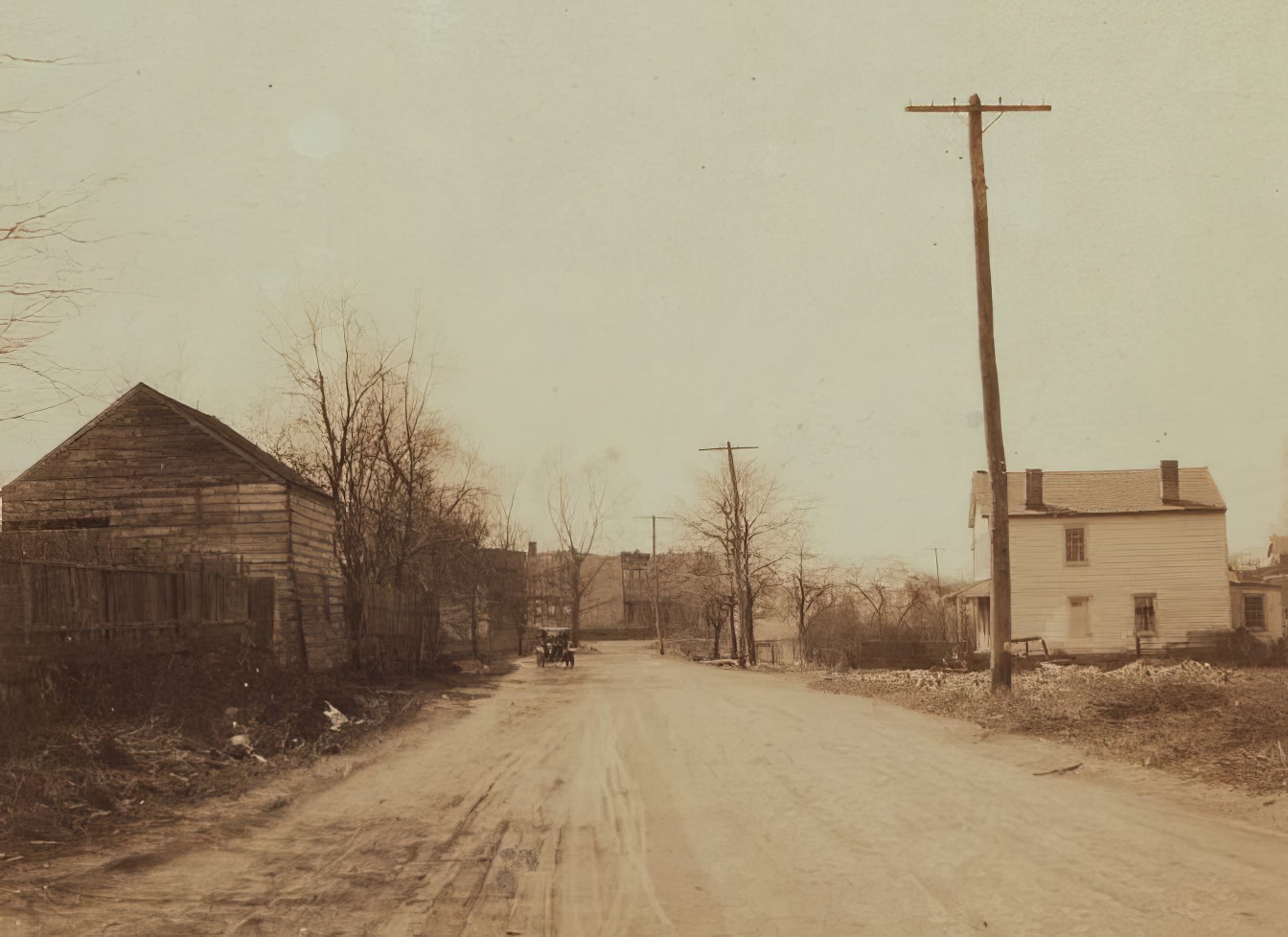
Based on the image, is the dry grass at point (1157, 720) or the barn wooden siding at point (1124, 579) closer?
the dry grass at point (1157, 720)

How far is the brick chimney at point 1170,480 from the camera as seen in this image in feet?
130

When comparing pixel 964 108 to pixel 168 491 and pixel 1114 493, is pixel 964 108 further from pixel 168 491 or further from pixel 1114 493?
pixel 1114 493

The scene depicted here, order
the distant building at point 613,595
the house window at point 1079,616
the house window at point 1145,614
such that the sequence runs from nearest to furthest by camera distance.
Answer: the house window at point 1145,614, the house window at point 1079,616, the distant building at point 613,595

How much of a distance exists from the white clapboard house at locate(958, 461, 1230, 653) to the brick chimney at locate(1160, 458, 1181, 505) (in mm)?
37

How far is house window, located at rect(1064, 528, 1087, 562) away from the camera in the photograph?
39188mm

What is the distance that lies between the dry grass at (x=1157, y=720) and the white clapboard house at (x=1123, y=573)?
1905 cm

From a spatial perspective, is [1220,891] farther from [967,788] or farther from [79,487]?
[79,487]

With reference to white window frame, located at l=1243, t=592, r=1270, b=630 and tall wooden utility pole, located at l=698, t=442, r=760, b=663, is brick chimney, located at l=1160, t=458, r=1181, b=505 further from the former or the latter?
tall wooden utility pole, located at l=698, t=442, r=760, b=663

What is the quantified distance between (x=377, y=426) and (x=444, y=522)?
900 cm

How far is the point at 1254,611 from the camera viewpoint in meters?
40.0

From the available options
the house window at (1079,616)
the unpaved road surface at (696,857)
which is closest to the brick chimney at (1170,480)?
the house window at (1079,616)

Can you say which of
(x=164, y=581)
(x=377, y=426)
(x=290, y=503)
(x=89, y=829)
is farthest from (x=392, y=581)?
(x=89, y=829)

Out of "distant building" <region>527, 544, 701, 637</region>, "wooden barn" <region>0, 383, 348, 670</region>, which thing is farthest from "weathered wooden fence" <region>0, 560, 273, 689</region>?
"distant building" <region>527, 544, 701, 637</region>

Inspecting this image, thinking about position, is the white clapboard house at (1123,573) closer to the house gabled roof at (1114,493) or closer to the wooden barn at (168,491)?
the house gabled roof at (1114,493)
